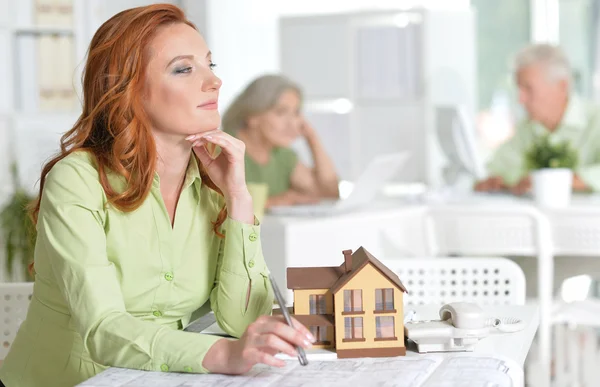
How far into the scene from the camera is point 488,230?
366cm

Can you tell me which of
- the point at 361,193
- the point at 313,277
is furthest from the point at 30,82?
the point at 313,277

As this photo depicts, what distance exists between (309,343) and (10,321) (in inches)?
38.4

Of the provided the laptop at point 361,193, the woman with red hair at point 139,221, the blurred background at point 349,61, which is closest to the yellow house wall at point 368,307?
the woman with red hair at point 139,221

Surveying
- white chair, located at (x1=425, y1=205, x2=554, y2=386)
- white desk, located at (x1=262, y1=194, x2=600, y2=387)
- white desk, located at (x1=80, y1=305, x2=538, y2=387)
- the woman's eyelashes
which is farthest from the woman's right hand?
white chair, located at (x1=425, y1=205, x2=554, y2=386)

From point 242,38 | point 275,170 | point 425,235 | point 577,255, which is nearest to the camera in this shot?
point 425,235

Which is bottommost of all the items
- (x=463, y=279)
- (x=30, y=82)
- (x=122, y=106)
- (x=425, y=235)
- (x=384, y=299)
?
(x=425, y=235)

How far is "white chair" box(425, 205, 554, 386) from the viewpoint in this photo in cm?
353

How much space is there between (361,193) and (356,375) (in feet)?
7.20

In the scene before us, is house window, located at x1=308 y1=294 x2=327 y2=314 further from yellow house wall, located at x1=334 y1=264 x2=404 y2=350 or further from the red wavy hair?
the red wavy hair

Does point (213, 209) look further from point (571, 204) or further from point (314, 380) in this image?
point (571, 204)

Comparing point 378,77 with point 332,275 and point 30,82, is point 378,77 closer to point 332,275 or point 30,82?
point 30,82

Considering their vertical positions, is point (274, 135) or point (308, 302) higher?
point (274, 135)

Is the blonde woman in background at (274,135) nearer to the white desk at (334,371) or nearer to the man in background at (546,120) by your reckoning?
the man in background at (546,120)

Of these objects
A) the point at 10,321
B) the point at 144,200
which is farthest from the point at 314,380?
the point at 10,321
